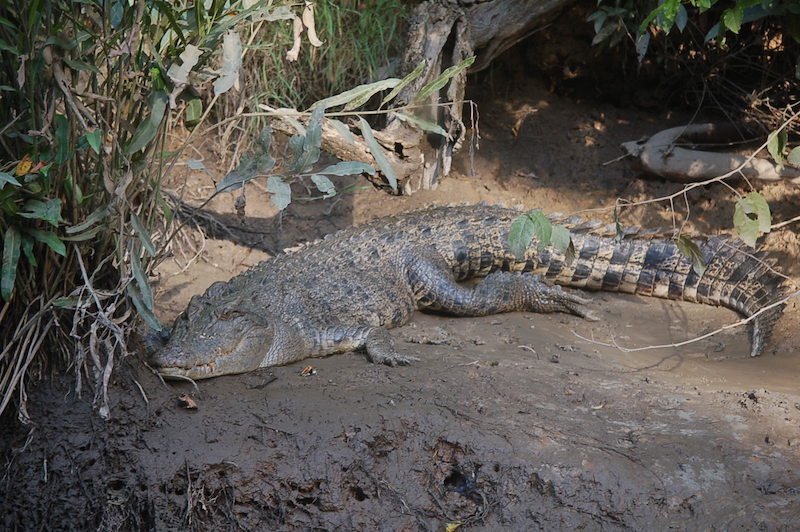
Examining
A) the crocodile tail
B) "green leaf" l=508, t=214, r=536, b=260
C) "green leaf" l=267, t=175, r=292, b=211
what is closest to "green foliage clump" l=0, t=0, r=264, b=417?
"green leaf" l=267, t=175, r=292, b=211

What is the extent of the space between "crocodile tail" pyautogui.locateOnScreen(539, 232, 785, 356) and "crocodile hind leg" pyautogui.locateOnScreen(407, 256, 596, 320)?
34 cm

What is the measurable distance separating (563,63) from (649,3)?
1.40m

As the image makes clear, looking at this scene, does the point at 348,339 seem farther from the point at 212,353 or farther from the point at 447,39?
the point at 447,39

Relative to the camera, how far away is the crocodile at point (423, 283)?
15.4 ft

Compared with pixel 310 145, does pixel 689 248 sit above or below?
below

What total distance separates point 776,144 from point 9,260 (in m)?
3.36

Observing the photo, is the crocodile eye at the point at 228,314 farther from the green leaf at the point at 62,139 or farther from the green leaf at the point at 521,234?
the green leaf at the point at 521,234

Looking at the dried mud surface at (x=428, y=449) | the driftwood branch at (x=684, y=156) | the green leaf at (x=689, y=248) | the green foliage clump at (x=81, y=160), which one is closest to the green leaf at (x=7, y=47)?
the green foliage clump at (x=81, y=160)

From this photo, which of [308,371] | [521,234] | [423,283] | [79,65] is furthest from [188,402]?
[423,283]

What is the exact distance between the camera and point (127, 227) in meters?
3.60

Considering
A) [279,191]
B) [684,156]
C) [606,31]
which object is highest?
[606,31]

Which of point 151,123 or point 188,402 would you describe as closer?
point 151,123

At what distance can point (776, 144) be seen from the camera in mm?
4195

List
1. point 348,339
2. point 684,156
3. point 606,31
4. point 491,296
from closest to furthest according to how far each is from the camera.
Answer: point 348,339 → point 491,296 → point 606,31 → point 684,156
